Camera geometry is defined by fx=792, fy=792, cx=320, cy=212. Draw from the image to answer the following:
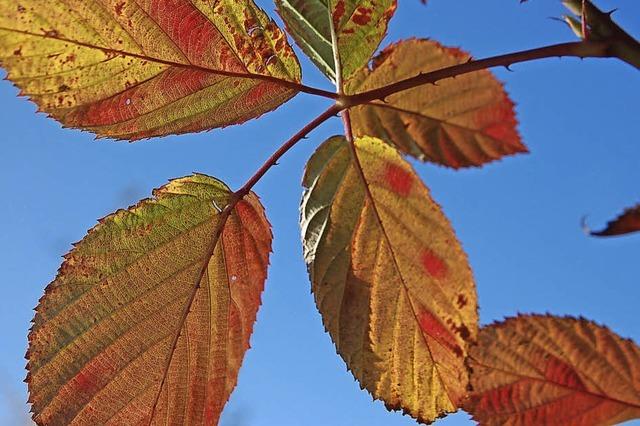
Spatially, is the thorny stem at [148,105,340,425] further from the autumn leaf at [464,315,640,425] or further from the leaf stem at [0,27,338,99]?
the autumn leaf at [464,315,640,425]

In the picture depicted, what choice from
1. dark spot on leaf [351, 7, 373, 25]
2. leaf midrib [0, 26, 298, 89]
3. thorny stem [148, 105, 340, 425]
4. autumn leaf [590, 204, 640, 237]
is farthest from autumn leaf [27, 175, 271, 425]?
autumn leaf [590, 204, 640, 237]

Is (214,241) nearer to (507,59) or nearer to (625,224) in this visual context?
(507,59)

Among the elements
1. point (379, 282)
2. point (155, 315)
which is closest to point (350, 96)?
point (379, 282)

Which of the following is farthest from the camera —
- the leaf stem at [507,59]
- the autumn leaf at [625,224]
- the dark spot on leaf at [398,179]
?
the dark spot on leaf at [398,179]

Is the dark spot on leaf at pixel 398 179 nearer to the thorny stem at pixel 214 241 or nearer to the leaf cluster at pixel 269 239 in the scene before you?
the leaf cluster at pixel 269 239

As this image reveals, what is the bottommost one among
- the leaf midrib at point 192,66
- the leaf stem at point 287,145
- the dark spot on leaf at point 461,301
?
the dark spot on leaf at point 461,301

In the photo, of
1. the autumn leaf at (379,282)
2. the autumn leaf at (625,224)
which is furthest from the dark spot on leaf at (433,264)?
the autumn leaf at (625,224)
